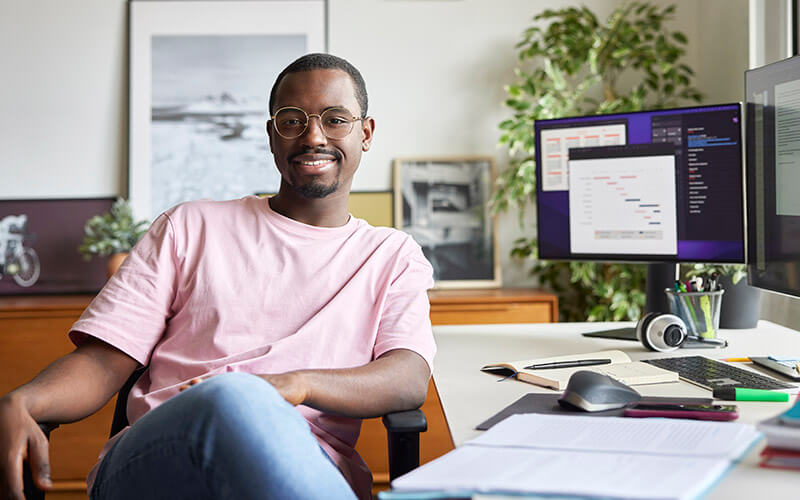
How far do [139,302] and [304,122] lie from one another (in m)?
0.47

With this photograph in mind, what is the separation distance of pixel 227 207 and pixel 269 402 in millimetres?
640

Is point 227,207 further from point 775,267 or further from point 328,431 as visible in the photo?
point 775,267

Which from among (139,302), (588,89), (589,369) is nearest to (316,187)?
(139,302)

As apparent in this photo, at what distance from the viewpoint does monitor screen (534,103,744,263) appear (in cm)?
180

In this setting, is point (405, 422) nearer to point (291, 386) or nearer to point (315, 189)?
point (291, 386)

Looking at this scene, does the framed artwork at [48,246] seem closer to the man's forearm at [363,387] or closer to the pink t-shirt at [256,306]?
the pink t-shirt at [256,306]

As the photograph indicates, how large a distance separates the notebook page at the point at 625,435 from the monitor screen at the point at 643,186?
0.93 metres

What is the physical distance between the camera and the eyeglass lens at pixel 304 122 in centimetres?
150

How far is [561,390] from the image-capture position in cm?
132

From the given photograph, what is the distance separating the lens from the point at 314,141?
149 centimetres

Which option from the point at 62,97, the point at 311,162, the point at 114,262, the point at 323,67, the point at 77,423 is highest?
the point at 62,97

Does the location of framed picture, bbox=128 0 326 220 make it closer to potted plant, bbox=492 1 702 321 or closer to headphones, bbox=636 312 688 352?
potted plant, bbox=492 1 702 321

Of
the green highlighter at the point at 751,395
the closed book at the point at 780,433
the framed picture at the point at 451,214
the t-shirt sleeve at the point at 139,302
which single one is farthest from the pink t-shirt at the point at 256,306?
the framed picture at the point at 451,214

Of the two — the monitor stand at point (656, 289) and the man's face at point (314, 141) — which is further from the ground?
the man's face at point (314, 141)
